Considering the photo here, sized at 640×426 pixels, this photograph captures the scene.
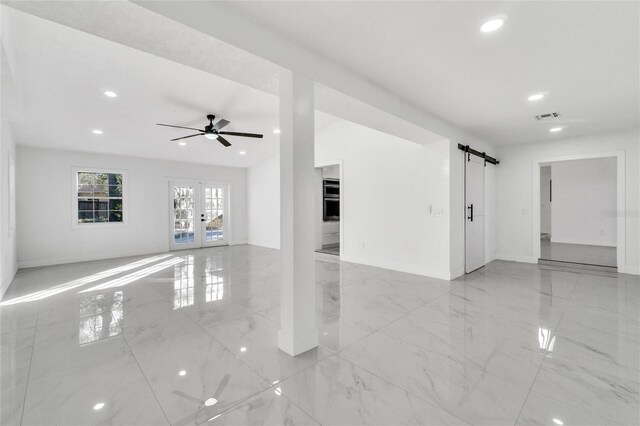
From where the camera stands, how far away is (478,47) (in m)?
2.33

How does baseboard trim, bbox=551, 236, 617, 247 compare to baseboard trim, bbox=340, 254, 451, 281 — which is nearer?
baseboard trim, bbox=340, 254, 451, 281

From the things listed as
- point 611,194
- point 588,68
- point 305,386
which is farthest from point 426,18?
point 611,194

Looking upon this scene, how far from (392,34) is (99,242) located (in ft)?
24.4

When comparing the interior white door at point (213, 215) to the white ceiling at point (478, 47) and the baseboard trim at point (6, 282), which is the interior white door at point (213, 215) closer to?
the baseboard trim at point (6, 282)

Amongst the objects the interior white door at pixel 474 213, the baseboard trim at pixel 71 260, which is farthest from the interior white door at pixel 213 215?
the interior white door at pixel 474 213

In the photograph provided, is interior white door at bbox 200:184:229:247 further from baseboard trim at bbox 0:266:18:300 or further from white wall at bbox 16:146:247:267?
baseboard trim at bbox 0:266:18:300

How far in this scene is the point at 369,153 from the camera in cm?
561

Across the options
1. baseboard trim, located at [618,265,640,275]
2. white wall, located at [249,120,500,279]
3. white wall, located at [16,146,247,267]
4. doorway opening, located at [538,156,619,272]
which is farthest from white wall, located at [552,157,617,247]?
white wall, located at [16,146,247,267]

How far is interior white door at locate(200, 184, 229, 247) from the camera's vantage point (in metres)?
8.18

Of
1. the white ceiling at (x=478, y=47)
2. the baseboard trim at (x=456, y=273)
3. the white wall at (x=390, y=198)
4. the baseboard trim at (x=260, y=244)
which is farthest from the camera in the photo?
the baseboard trim at (x=260, y=244)

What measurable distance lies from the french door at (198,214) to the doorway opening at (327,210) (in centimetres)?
305

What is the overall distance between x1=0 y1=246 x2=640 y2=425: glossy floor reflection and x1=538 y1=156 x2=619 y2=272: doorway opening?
3.82 m

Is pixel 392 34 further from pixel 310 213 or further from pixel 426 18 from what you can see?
pixel 310 213

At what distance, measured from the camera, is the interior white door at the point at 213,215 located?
818 cm
